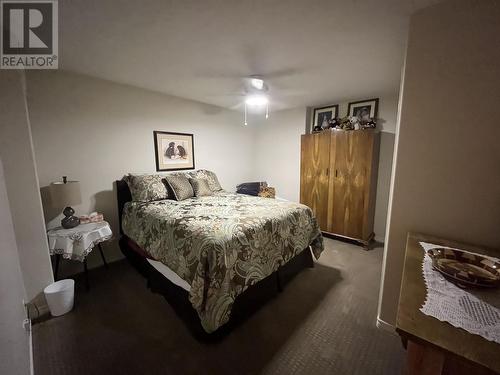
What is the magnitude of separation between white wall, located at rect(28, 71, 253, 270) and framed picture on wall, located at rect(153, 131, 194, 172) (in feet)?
0.30

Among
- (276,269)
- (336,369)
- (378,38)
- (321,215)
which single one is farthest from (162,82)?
(336,369)

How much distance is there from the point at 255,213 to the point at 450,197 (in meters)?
1.49

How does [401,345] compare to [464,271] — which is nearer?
[464,271]

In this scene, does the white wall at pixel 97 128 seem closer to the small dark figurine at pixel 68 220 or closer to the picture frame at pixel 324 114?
the small dark figurine at pixel 68 220

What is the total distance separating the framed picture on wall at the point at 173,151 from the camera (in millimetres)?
3141

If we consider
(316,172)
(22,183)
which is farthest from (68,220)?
(316,172)

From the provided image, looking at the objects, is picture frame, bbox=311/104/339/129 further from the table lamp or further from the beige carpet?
the table lamp

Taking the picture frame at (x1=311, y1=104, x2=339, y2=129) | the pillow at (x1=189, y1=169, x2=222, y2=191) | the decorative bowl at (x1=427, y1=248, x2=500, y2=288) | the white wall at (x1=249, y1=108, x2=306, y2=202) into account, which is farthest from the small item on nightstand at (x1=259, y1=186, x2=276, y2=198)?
the decorative bowl at (x1=427, y1=248, x2=500, y2=288)

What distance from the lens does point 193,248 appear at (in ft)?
5.32

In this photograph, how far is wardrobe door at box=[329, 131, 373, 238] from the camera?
9.79 feet

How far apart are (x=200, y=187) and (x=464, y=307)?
2777 millimetres

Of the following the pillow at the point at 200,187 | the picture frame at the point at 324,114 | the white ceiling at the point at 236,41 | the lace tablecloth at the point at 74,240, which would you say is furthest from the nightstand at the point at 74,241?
the picture frame at the point at 324,114

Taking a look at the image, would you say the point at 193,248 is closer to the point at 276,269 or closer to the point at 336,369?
the point at 276,269

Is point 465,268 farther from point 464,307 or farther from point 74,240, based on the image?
point 74,240
